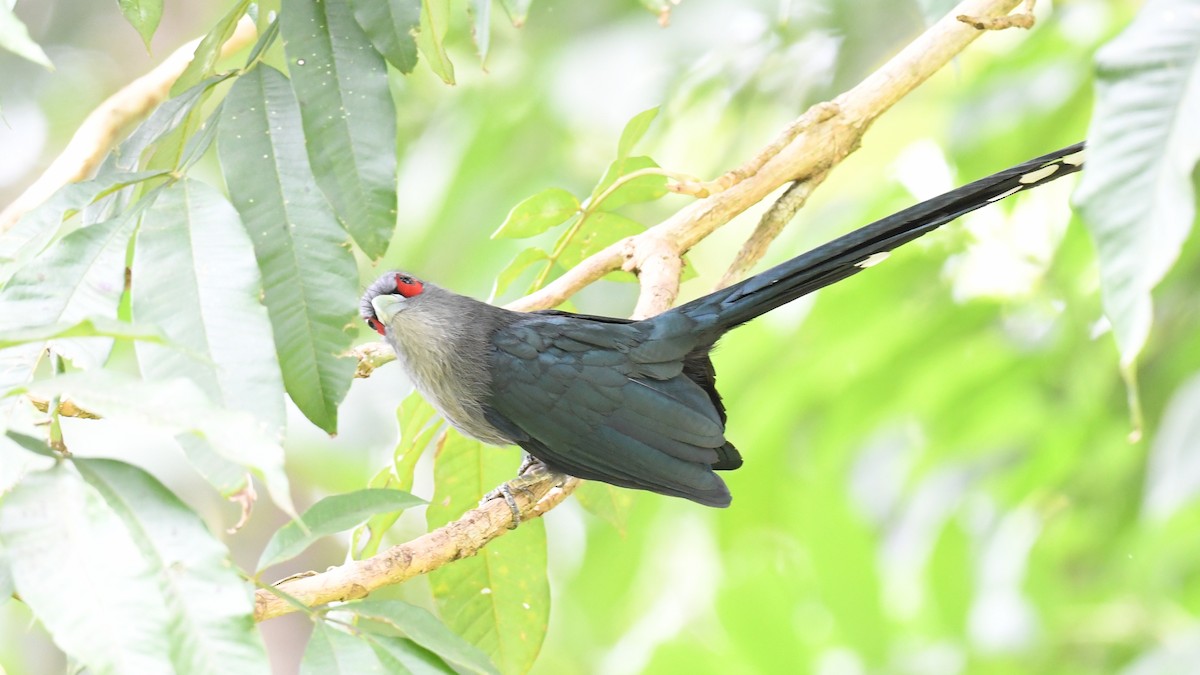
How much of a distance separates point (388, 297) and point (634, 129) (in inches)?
28.5

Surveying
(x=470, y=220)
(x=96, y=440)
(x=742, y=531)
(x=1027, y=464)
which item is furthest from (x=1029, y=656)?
(x=96, y=440)

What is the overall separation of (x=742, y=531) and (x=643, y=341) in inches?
62.4

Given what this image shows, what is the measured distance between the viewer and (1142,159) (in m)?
1.43

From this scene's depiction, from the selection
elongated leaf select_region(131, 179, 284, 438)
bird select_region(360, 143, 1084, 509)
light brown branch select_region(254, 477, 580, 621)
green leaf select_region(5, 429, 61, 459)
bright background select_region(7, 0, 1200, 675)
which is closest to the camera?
green leaf select_region(5, 429, 61, 459)

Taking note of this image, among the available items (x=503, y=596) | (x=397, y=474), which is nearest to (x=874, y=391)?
(x=503, y=596)

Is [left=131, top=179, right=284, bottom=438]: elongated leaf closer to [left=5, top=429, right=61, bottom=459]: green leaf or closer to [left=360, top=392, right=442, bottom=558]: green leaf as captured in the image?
[left=5, top=429, right=61, bottom=459]: green leaf

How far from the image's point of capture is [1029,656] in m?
4.03

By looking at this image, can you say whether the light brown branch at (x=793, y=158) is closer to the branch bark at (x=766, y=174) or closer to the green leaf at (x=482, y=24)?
the branch bark at (x=766, y=174)

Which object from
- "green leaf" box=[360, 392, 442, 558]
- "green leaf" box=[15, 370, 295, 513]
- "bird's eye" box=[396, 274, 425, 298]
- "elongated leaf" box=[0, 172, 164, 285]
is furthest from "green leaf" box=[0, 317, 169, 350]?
"bird's eye" box=[396, 274, 425, 298]

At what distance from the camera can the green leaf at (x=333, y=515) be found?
5.14 feet

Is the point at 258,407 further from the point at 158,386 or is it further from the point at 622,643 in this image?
the point at 622,643

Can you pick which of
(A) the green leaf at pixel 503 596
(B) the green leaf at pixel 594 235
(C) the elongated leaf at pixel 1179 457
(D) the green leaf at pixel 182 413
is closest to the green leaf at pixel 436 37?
(B) the green leaf at pixel 594 235

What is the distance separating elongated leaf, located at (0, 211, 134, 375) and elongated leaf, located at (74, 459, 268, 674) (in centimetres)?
38

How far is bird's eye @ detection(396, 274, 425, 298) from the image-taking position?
8.86 ft
